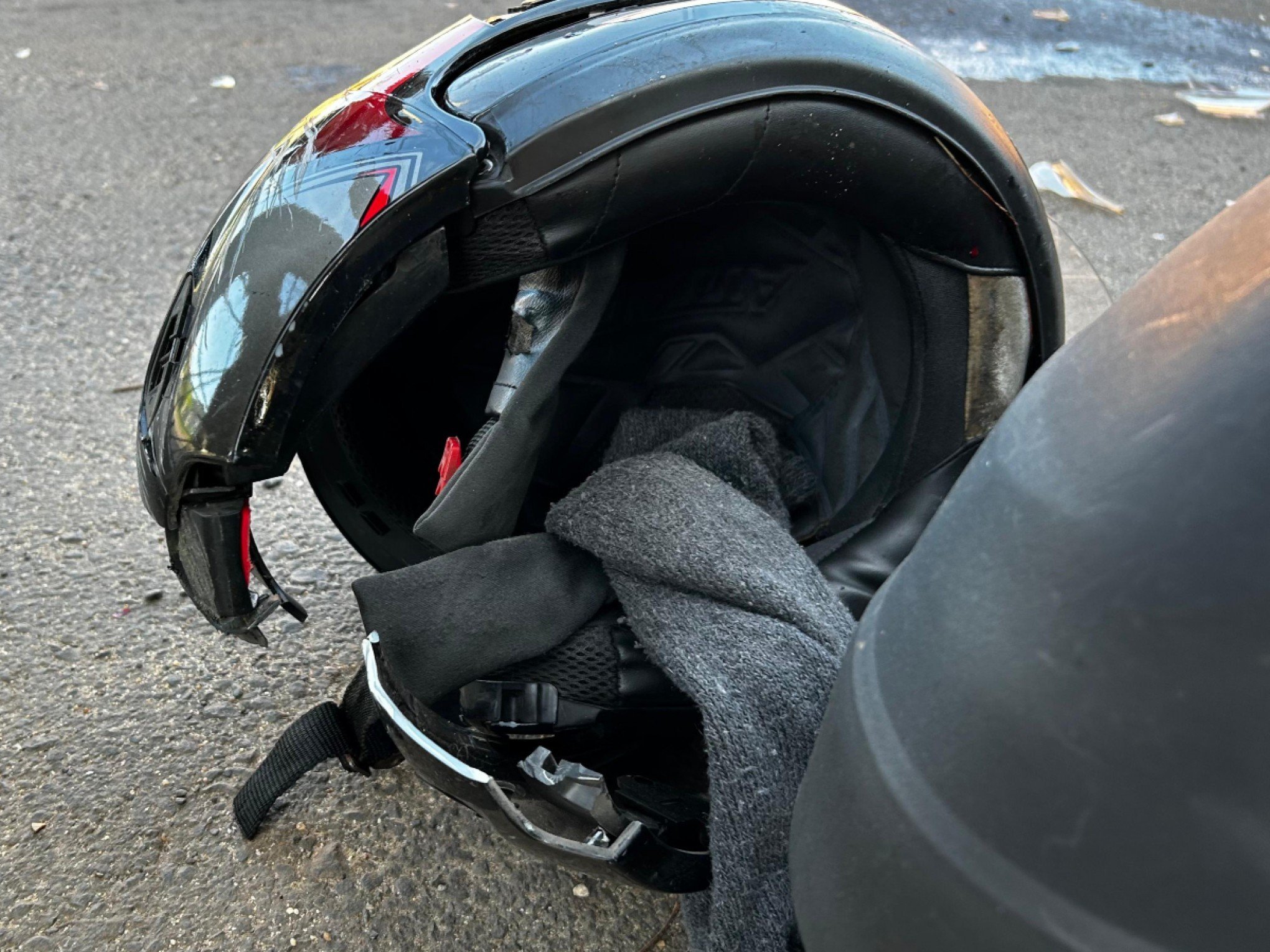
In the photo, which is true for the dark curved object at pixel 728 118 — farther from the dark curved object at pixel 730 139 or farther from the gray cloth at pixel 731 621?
the gray cloth at pixel 731 621

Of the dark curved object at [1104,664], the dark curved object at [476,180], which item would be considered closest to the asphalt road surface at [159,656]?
the dark curved object at [476,180]

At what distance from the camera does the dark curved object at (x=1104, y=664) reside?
53cm

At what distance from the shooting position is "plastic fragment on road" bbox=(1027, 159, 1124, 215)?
3072 millimetres

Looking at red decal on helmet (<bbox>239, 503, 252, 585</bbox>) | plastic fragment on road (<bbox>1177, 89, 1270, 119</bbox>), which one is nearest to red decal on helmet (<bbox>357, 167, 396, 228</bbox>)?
red decal on helmet (<bbox>239, 503, 252, 585</bbox>)

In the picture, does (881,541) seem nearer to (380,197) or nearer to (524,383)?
(524,383)

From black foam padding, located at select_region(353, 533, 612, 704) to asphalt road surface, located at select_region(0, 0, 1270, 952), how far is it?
341 mm

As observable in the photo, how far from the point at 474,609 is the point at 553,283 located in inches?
13.8

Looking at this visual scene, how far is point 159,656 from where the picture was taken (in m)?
1.59

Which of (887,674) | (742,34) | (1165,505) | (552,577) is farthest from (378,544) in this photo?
(1165,505)

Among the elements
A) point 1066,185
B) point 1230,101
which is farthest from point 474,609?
point 1230,101

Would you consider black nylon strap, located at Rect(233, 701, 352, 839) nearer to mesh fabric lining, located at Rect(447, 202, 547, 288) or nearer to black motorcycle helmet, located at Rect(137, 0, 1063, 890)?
black motorcycle helmet, located at Rect(137, 0, 1063, 890)

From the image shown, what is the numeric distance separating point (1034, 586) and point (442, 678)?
27.2 inches

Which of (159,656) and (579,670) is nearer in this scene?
(579,670)

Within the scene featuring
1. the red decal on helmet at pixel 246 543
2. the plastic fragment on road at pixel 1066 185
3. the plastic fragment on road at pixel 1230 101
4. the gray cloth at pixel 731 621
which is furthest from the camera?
the plastic fragment on road at pixel 1230 101
